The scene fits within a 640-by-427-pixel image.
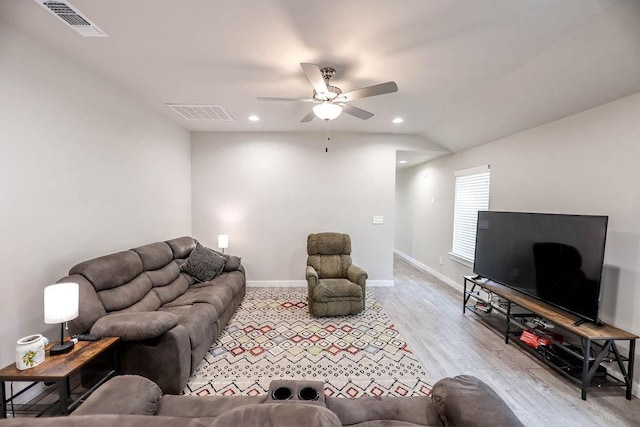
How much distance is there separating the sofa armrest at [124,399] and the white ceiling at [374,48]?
7.26 feet

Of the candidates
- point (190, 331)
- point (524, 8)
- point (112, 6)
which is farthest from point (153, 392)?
point (524, 8)

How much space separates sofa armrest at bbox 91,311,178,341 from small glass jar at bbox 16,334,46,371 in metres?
0.31

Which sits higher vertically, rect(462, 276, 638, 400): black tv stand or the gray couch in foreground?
the gray couch in foreground

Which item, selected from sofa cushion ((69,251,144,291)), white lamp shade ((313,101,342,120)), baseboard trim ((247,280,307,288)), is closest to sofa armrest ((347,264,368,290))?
baseboard trim ((247,280,307,288))

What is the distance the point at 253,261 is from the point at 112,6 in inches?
151

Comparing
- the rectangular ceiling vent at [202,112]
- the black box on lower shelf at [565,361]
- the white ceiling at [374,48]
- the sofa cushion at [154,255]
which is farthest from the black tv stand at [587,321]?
A: the rectangular ceiling vent at [202,112]

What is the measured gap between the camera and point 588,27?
6.10ft

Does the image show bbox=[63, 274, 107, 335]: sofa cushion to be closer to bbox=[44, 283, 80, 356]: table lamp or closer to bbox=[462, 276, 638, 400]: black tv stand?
bbox=[44, 283, 80, 356]: table lamp

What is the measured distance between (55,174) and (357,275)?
3.40 metres

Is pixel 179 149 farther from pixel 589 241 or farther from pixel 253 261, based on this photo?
Answer: pixel 589 241

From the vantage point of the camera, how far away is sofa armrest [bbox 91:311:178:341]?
77.7 inches

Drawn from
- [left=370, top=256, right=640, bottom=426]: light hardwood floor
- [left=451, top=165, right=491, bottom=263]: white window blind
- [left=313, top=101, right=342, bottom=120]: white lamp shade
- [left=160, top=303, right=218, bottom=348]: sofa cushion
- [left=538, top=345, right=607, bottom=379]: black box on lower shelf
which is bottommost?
[left=370, top=256, right=640, bottom=426]: light hardwood floor

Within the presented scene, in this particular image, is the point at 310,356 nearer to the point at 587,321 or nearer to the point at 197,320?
the point at 197,320

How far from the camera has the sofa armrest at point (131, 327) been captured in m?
1.97
